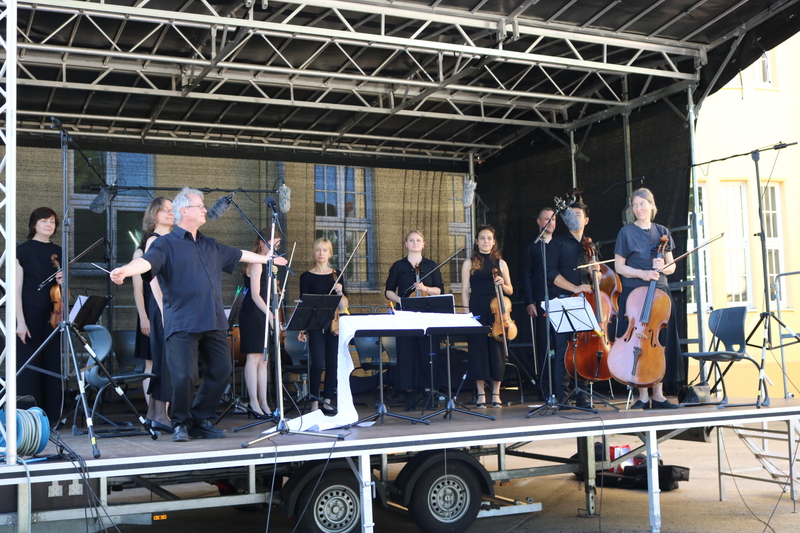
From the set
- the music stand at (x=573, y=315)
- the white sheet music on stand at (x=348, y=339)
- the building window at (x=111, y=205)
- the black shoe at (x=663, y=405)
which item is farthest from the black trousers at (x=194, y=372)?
the building window at (x=111, y=205)

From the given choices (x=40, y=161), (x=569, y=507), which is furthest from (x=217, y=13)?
(x=569, y=507)

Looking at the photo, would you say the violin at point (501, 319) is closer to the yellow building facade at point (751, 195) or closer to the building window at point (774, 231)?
the yellow building facade at point (751, 195)

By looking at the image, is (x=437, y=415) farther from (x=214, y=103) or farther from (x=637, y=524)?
(x=214, y=103)

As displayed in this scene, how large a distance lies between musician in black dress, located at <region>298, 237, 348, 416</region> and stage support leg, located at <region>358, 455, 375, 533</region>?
205 cm

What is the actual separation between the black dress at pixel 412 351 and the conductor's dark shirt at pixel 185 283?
8.56 ft

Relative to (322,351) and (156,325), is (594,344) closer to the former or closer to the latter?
(322,351)

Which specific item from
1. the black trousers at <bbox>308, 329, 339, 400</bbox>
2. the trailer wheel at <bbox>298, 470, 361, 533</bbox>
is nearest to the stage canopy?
the black trousers at <bbox>308, 329, 339, 400</bbox>

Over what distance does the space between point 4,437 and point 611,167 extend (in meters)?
7.16

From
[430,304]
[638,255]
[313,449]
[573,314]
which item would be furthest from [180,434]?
[638,255]

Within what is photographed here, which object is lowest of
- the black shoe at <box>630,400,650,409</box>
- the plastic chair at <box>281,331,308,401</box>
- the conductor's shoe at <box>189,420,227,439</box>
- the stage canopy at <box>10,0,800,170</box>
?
the black shoe at <box>630,400,650,409</box>

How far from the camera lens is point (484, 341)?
7.34 metres

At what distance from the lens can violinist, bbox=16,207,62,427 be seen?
6309mm

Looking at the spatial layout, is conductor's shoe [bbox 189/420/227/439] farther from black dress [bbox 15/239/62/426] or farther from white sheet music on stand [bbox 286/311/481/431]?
black dress [bbox 15/239/62/426]

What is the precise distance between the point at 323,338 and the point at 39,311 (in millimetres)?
2219
